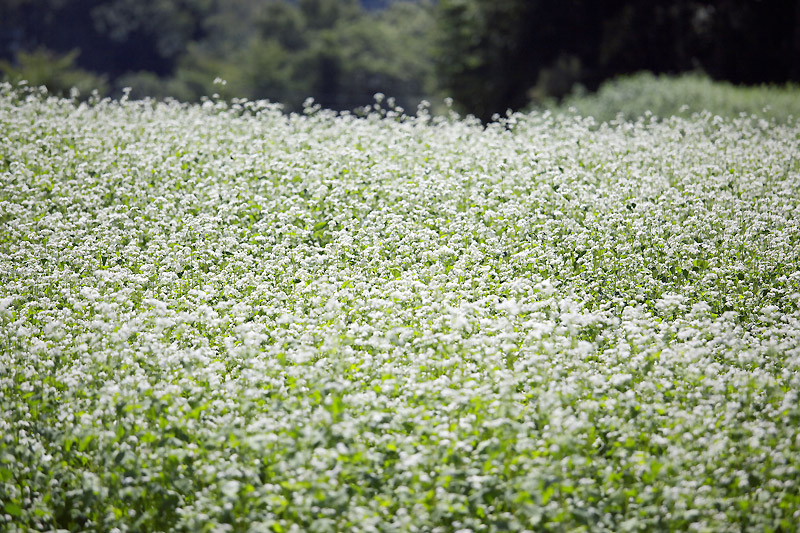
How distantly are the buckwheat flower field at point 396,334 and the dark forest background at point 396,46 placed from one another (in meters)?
4.24

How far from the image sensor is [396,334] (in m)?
5.67

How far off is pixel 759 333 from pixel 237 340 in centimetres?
456

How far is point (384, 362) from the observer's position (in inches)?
226

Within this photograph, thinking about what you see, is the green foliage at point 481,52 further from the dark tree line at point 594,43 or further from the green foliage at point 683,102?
the green foliage at point 683,102

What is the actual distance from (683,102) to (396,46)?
44.6m

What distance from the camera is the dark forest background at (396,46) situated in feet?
80.5

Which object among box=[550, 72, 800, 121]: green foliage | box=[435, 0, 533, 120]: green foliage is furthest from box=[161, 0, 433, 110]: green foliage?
box=[550, 72, 800, 121]: green foliage

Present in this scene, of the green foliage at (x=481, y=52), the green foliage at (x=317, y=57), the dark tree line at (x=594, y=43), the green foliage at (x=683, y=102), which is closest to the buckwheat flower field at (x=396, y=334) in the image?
the green foliage at (x=683, y=102)

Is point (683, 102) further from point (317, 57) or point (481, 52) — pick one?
point (317, 57)

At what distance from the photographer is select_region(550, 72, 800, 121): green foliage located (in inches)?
592

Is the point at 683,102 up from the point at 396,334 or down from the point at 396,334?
up

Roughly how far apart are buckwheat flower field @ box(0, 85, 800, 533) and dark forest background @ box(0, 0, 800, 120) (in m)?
4.24

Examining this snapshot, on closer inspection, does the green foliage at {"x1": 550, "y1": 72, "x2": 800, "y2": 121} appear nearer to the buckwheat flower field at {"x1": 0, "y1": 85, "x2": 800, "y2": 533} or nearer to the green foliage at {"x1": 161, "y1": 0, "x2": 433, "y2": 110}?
the buckwheat flower field at {"x1": 0, "y1": 85, "x2": 800, "y2": 533}

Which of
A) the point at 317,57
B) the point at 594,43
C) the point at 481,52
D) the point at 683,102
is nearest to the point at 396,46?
the point at 317,57
